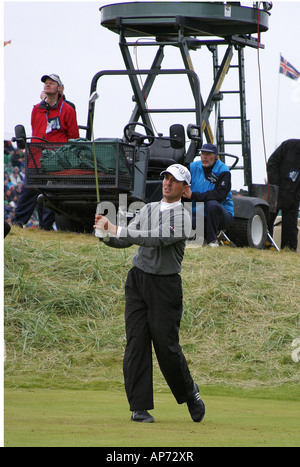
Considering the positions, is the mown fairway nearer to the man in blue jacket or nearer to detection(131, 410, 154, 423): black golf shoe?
detection(131, 410, 154, 423): black golf shoe

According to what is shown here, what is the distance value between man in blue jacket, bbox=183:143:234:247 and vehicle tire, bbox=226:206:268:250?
992 millimetres

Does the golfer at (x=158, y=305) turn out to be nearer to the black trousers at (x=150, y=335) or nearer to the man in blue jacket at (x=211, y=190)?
the black trousers at (x=150, y=335)

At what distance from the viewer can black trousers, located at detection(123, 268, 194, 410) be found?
6238mm

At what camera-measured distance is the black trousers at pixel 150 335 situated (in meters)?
6.24

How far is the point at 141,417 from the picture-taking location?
20.2 ft

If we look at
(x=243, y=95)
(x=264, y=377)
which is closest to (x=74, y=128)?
(x=243, y=95)

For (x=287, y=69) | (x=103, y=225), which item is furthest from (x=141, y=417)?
(x=287, y=69)

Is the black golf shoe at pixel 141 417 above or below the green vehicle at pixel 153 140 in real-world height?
below

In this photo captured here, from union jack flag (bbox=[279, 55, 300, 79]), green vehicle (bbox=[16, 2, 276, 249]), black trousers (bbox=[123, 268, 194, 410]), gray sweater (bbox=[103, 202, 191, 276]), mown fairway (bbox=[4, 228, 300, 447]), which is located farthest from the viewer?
union jack flag (bbox=[279, 55, 300, 79])

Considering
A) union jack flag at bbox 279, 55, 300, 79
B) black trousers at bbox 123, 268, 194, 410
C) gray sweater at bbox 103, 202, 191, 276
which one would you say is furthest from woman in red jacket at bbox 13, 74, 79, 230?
union jack flag at bbox 279, 55, 300, 79

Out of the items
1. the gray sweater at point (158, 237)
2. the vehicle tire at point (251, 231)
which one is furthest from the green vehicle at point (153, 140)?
the gray sweater at point (158, 237)

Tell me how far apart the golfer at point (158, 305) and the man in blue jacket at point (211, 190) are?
5.06 m

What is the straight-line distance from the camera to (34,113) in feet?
39.9

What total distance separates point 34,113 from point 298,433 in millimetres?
7405
